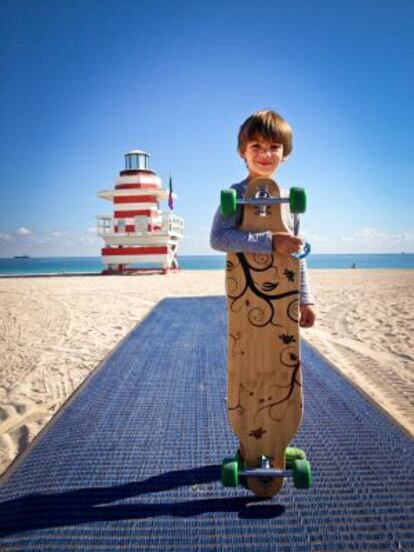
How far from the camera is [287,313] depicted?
1.43 metres

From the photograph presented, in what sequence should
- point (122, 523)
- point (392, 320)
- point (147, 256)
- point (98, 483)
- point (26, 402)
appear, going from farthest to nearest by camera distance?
point (147, 256) < point (392, 320) < point (26, 402) < point (98, 483) < point (122, 523)

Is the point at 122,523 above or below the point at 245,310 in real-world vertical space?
below

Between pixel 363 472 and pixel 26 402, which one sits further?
pixel 26 402

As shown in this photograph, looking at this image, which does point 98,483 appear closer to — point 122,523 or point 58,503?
point 58,503

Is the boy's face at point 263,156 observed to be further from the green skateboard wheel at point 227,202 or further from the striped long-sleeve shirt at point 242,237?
the green skateboard wheel at point 227,202

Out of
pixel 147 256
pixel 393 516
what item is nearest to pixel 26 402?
pixel 393 516

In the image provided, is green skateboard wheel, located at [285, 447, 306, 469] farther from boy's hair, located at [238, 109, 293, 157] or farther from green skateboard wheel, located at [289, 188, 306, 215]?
boy's hair, located at [238, 109, 293, 157]

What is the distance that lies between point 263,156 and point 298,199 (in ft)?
0.92

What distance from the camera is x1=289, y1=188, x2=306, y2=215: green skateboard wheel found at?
133 centimetres

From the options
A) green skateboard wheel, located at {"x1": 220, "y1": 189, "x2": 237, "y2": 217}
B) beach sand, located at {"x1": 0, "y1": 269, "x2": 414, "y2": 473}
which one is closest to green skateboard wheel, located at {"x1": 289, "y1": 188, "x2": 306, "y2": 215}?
green skateboard wheel, located at {"x1": 220, "y1": 189, "x2": 237, "y2": 217}

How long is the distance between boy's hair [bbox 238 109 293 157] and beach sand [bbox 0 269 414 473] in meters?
1.95

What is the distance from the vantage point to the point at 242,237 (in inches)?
54.6

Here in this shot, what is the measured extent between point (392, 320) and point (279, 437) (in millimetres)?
5434

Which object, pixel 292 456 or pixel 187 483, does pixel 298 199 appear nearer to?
pixel 292 456
